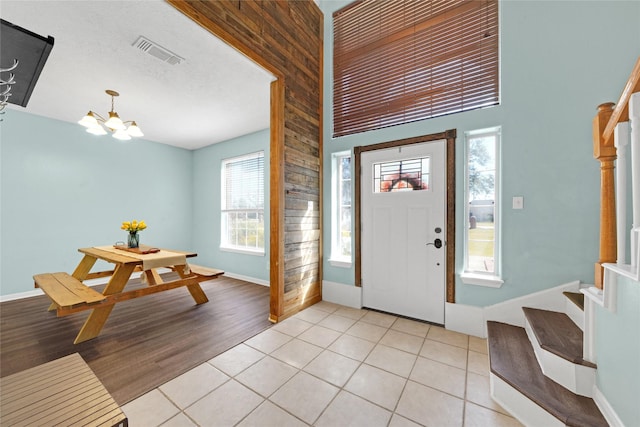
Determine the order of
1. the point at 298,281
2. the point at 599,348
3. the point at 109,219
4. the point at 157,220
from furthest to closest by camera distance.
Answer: the point at 157,220 < the point at 109,219 < the point at 298,281 < the point at 599,348

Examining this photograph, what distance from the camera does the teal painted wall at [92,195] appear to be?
141 inches

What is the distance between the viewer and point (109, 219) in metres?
4.46

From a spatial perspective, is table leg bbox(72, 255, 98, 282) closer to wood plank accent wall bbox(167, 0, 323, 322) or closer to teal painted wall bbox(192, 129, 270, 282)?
teal painted wall bbox(192, 129, 270, 282)

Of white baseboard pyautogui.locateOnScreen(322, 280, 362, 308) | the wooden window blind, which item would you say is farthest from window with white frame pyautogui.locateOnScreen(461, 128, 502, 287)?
white baseboard pyautogui.locateOnScreen(322, 280, 362, 308)

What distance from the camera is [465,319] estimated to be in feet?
8.29

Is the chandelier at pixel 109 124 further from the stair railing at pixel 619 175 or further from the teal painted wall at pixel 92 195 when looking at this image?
the stair railing at pixel 619 175

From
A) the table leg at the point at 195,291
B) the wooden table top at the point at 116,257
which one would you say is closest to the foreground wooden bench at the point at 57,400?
the wooden table top at the point at 116,257

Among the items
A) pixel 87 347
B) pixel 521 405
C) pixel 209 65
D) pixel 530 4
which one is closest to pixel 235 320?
pixel 87 347

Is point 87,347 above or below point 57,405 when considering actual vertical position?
below

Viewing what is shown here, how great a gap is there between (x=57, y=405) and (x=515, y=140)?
141 inches

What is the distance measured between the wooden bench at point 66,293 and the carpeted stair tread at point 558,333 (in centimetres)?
364

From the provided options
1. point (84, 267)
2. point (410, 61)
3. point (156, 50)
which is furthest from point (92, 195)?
point (410, 61)

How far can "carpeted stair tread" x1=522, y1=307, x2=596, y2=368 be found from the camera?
5.03 ft

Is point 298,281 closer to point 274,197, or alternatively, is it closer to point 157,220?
point 274,197
